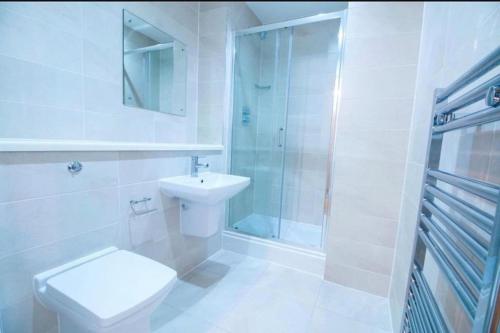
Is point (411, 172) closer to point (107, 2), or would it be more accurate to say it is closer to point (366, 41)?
point (366, 41)

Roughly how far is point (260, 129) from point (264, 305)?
1508 millimetres

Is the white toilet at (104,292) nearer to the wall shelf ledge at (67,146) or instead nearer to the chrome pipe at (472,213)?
the wall shelf ledge at (67,146)

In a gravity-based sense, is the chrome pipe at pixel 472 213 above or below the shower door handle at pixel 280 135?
below

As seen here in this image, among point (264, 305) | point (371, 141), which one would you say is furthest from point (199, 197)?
point (371, 141)

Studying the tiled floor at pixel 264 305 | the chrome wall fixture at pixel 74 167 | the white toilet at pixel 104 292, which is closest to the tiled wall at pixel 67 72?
the chrome wall fixture at pixel 74 167

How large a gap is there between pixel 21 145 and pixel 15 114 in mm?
435

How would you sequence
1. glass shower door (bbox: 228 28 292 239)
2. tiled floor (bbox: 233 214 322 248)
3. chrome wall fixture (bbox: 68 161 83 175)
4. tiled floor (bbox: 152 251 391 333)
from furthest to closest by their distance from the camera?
glass shower door (bbox: 228 28 292 239)
tiled floor (bbox: 233 214 322 248)
tiled floor (bbox: 152 251 391 333)
chrome wall fixture (bbox: 68 161 83 175)

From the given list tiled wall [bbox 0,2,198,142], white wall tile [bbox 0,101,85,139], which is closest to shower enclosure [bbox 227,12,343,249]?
tiled wall [bbox 0,2,198,142]

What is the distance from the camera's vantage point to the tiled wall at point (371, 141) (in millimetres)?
1230

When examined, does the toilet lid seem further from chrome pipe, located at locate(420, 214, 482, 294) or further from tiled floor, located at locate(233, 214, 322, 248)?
tiled floor, located at locate(233, 214, 322, 248)

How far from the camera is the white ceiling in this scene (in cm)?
123

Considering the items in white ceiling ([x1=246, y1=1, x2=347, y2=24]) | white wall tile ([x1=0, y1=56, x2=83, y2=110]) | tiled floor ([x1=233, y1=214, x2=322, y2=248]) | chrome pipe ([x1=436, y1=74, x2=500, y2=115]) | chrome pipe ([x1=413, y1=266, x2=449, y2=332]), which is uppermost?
white ceiling ([x1=246, y1=1, x2=347, y2=24])

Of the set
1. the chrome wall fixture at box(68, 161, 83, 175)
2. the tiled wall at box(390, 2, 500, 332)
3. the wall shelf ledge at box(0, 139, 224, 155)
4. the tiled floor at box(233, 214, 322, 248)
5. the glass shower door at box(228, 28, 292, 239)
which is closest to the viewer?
the tiled wall at box(390, 2, 500, 332)

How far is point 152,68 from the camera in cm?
154
